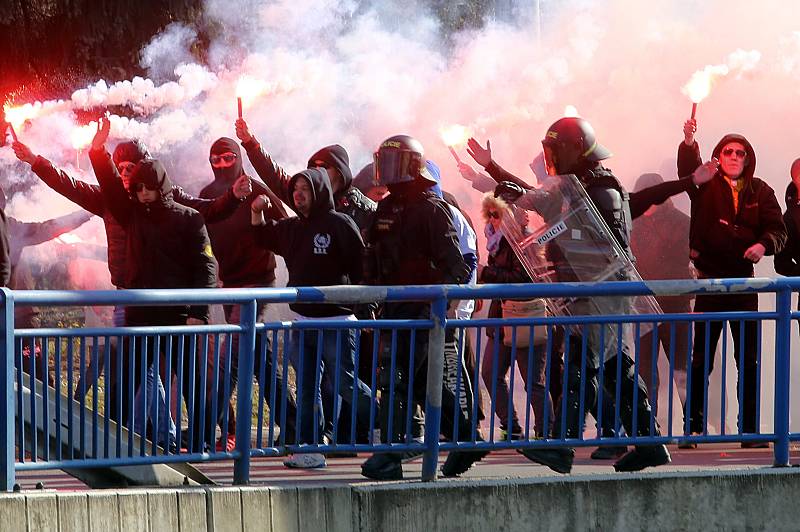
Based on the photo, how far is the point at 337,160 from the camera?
10781 mm

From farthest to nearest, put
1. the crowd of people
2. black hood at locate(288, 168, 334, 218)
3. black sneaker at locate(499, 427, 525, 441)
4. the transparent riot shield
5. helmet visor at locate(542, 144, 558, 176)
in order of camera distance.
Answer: black hood at locate(288, 168, 334, 218), helmet visor at locate(542, 144, 558, 176), the transparent riot shield, black sneaker at locate(499, 427, 525, 441), the crowd of people

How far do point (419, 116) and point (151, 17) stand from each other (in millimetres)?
1821

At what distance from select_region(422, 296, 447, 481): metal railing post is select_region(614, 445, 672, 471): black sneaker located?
1011mm

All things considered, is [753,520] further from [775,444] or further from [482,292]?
[482,292]

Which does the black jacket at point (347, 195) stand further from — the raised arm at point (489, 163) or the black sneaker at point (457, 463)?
the black sneaker at point (457, 463)

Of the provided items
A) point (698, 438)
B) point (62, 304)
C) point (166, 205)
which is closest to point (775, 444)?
point (698, 438)

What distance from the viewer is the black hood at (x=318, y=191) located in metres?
9.73

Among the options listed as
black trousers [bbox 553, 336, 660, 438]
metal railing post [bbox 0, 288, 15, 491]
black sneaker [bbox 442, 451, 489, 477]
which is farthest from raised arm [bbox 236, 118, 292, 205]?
metal railing post [bbox 0, 288, 15, 491]

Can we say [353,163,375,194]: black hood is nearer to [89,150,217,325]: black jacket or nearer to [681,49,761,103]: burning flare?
[89,150,217,325]: black jacket

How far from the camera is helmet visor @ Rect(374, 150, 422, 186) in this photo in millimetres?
8914

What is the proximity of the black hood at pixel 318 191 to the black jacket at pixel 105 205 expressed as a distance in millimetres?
1369

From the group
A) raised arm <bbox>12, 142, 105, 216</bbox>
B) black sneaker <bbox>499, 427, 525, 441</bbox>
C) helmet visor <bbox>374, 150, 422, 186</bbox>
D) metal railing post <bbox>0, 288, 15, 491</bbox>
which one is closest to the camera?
metal railing post <bbox>0, 288, 15, 491</bbox>

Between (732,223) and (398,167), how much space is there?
9.91 feet

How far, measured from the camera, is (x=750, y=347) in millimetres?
7930
